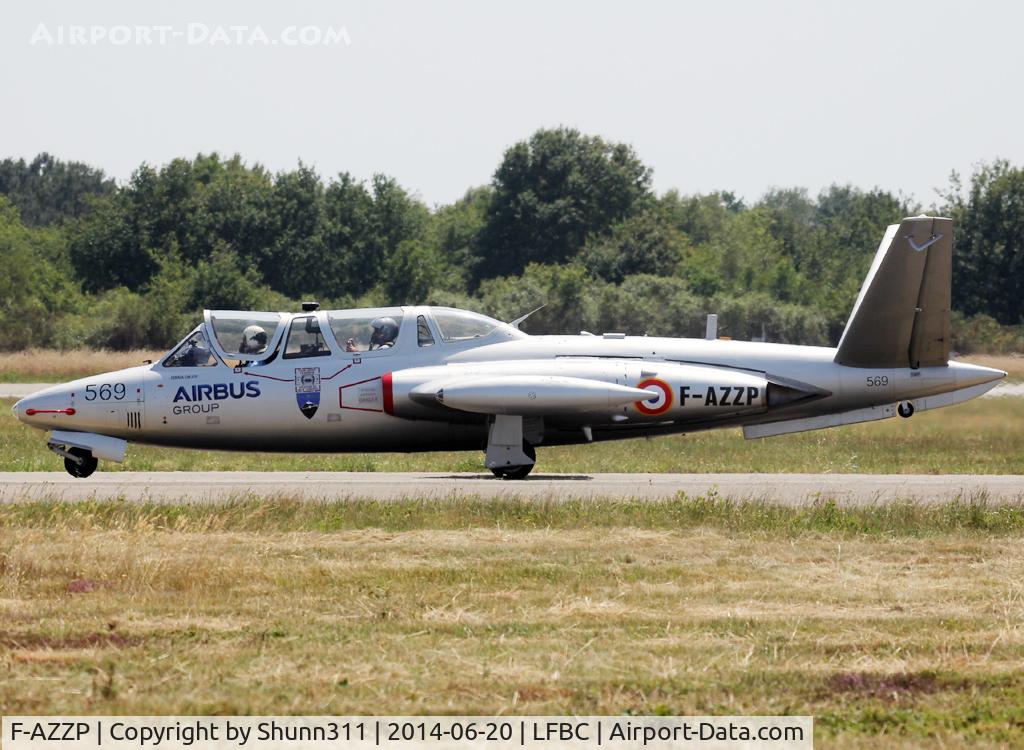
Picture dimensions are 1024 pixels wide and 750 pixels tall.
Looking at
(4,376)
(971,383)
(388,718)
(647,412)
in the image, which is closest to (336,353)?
(647,412)

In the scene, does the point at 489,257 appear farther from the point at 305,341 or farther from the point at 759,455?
the point at 305,341

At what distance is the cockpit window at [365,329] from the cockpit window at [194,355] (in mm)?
1936

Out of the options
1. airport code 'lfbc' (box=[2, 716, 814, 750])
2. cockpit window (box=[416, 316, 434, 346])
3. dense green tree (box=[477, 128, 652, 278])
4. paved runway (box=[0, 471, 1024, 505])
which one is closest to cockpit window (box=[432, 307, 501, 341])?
cockpit window (box=[416, 316, 434, 346])

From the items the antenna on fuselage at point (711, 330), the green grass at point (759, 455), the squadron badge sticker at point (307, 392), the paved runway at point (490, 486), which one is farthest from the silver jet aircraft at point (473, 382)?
the green grass at point (759, 455)

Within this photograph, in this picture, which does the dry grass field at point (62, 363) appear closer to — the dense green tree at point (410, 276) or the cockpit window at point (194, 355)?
the dense green tree at point (410, 276)

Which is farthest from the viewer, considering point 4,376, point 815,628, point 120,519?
point 4,376

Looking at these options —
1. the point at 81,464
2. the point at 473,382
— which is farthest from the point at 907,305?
the point at 81,464

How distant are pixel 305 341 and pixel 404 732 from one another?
1443cm

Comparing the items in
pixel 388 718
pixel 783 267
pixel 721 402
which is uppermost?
pixel 783 267

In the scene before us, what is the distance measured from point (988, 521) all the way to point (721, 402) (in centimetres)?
563

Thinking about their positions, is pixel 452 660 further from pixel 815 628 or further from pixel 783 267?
pixel 783 267

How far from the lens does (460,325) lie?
23.0 meters

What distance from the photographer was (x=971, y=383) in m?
22.4

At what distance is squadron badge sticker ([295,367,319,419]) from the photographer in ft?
72.3
